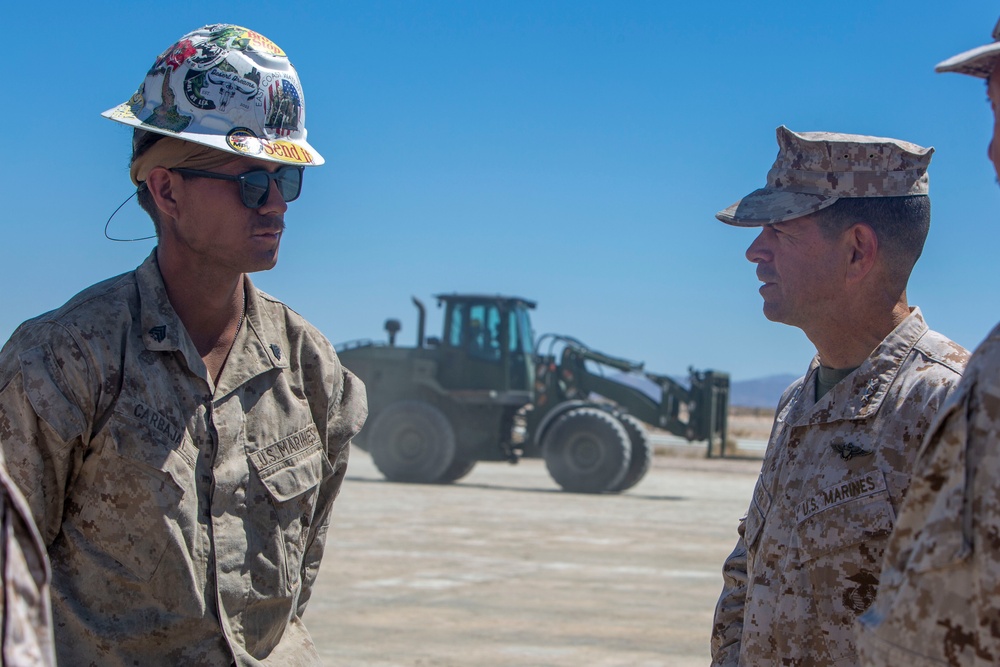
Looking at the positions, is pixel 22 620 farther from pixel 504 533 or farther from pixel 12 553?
pixel 504 533

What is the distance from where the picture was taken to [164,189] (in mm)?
2527

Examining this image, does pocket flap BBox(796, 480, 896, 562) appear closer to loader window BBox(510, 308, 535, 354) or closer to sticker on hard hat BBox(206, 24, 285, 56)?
sticker on hard hat BBox(206, 24, 285, 56)

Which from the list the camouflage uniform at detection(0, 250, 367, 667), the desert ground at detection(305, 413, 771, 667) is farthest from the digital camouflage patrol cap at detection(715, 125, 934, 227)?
the desert ground at detection(305, 413, 771, 667)

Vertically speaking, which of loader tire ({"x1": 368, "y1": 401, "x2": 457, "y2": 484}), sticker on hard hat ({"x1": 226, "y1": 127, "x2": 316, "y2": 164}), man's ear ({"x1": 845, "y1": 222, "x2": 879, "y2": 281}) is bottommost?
loader tire ({"x1": 368, "y1": 401, "x2": 457, "y2": 484})

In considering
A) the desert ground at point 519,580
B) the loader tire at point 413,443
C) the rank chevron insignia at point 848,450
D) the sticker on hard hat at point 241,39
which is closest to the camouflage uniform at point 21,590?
the sticker on hard hat at point 241,39

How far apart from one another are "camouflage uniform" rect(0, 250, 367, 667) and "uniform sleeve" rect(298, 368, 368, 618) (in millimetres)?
173

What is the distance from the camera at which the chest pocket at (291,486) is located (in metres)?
2.41

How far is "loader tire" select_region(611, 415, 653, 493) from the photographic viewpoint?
17.2 meters

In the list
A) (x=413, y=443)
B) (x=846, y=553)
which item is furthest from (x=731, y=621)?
(x=413, y=443)

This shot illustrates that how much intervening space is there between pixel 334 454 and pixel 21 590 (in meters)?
1.41

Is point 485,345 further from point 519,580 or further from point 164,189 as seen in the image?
point 164,189

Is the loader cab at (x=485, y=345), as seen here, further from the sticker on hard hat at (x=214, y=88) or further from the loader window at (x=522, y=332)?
the sticker on hard hat at (x=214, y=88)

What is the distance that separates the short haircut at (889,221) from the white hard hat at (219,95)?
1127 millimetres

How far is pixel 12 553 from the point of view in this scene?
4.24 feet
